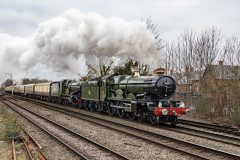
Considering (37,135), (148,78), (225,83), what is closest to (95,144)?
(37,135)

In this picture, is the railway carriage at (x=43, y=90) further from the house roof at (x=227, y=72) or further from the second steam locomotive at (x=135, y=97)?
the house roof at (x=227, y=72)

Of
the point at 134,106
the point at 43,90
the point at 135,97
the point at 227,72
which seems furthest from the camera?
the point at 43,90

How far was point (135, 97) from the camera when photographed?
67.1ft

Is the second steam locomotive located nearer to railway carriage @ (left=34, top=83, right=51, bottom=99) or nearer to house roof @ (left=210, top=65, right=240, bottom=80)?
house roof @ (left=210, top=65, right=240, bottom=80)

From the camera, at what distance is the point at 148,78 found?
19.8 meters

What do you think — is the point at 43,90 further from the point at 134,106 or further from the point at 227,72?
the point at 134,106

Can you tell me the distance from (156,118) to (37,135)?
6.08m

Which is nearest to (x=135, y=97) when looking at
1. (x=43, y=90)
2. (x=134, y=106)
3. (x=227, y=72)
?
(x=134, y=106)

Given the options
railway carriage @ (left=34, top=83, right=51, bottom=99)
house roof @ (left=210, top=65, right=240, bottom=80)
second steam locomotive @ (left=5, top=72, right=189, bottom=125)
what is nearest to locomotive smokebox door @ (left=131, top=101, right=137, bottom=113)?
second steam locomotive @ (left=5, top=72, right=189, bottom=125)

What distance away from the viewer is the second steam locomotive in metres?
18.7

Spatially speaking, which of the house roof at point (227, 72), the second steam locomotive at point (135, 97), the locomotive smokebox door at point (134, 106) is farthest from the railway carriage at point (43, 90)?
the locomotive smokebox door at point (134, 106)

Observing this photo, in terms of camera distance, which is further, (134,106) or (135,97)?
(135,97)

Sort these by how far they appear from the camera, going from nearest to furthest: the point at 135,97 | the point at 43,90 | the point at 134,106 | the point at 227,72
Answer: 1. the point at 134,106
2. the point at 135,97
3. the point at 227,72
4. the point at 43,90

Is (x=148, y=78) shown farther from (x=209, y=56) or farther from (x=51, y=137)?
(x=209, y=56)
